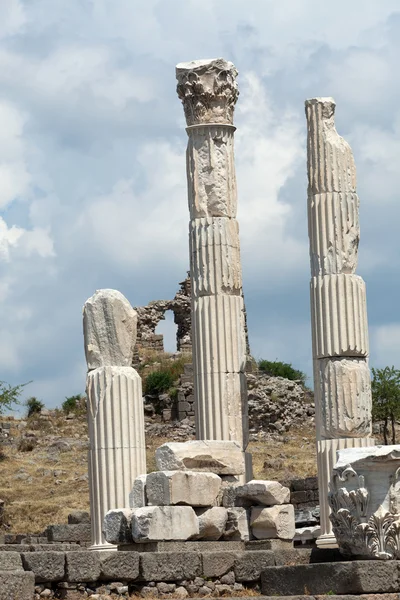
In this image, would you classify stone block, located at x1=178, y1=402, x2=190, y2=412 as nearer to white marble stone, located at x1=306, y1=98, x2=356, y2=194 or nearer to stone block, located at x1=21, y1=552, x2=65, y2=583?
white marble stone, located at x1=306, y1=98, x2=356, y2=194

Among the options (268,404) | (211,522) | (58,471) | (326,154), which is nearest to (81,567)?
(211,522)

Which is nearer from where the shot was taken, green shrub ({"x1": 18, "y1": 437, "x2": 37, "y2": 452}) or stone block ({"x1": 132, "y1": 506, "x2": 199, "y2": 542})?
stone block ({"x1": 132, "y1": 506, "x2": 199, "y2": 542})

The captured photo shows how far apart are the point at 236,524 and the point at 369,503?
171 inches

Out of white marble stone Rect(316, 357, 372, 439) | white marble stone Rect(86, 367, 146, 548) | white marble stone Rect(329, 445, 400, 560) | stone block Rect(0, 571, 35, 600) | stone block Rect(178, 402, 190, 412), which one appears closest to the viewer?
stone block Rect(0, 571, 35, 600)

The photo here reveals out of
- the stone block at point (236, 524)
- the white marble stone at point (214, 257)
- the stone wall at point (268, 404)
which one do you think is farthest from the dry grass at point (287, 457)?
the stone block at point (236, 524)

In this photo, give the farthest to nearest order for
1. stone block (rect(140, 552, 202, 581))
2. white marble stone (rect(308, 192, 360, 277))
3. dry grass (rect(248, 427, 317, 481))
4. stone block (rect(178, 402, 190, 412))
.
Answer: stone block (rect(178, 402, 190, 412)), dry grass (rect(248, 427, 317, 481)), white marble stone (rect(308, 192, 360, 277)), stone block (rect(140, 552, 202, 581))

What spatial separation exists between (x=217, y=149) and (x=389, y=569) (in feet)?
40.1

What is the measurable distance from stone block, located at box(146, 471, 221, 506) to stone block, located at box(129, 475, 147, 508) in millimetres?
159

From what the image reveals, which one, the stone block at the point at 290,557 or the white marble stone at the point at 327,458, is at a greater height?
the white marble stone at the point at 327,458

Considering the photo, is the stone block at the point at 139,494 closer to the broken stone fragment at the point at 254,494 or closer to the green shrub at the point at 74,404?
the broken stone fragment at the point at 254,494

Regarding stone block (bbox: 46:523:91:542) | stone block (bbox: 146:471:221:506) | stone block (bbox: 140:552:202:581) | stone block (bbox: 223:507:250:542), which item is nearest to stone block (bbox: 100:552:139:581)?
stone block (bbox: 140:552:202:581)

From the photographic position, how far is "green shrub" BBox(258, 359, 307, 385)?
51.4 m

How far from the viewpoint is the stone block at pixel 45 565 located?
17.8 m

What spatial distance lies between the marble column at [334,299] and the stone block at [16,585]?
31.5 feet
